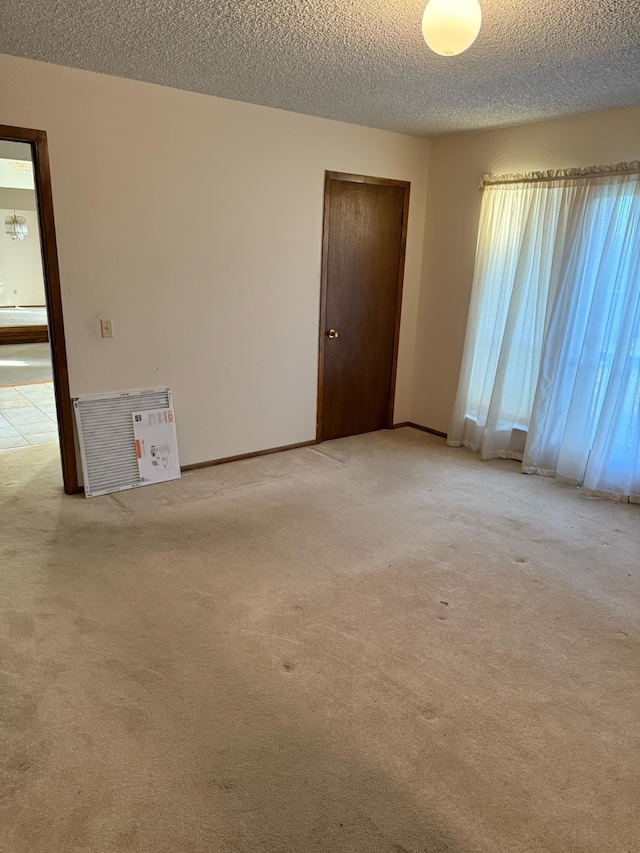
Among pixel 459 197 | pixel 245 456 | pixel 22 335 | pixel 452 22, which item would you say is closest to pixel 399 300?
pixel 459 197

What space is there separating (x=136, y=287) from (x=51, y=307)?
52 centimetres

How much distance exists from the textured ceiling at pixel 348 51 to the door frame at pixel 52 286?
15.6 inches

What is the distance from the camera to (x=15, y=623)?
2.41 metres

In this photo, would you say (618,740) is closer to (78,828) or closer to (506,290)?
(78,828)

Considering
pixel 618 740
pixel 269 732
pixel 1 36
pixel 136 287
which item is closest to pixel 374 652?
pixel 269 732

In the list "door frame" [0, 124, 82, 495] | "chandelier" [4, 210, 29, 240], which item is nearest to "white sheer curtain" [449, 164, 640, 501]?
"door frame" [0, 124, 82, 495]

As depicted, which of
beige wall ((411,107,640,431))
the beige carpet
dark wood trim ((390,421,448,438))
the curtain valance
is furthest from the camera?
dark wood trim ((390,421,448,438))

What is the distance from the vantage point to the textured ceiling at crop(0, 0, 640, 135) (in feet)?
7.33

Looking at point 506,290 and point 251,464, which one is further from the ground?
point 506,290

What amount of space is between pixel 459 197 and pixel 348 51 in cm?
227

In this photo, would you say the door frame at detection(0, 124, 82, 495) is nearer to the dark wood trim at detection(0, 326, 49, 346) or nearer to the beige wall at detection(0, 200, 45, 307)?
the dark wood trim at detection(0, 326, 49, 346)

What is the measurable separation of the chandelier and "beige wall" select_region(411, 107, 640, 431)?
26.9 feet

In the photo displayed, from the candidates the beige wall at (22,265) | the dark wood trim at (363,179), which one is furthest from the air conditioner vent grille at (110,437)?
the beige wall at (22,265)

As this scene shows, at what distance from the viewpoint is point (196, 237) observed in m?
3.80
